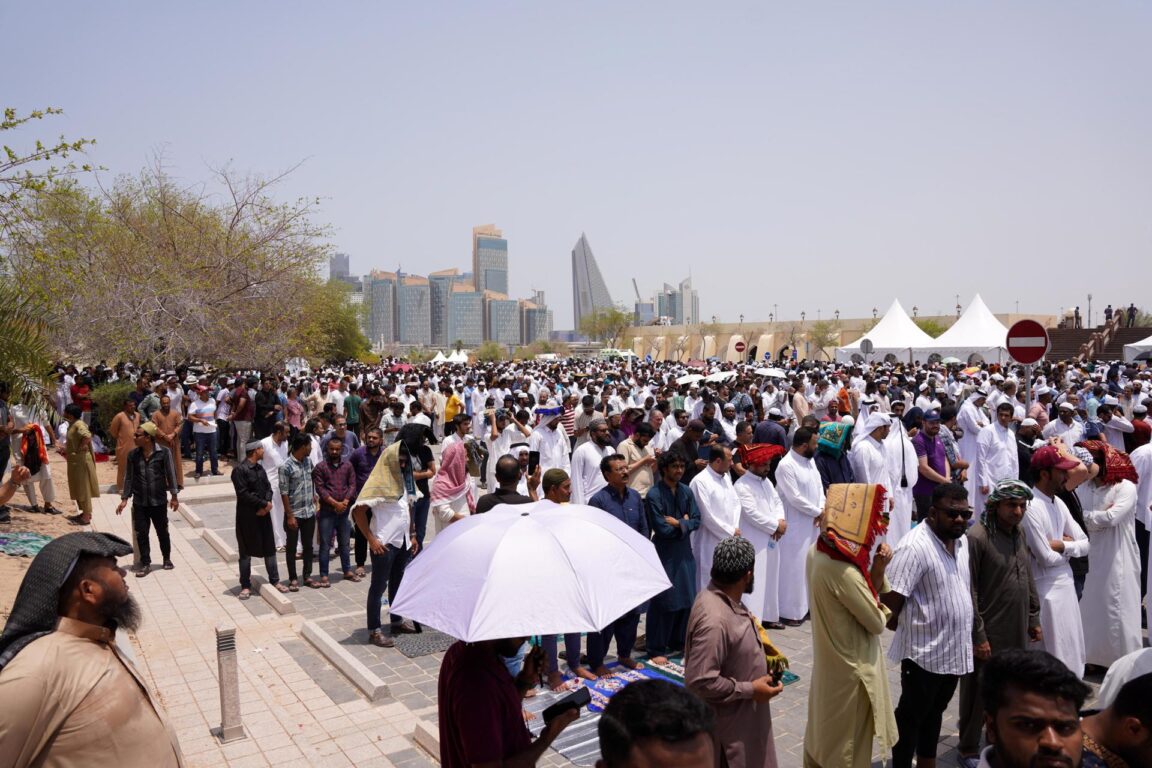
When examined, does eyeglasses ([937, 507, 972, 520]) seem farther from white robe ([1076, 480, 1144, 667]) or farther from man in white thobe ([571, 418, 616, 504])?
man in white thobe ([571, 418, 616, 504])

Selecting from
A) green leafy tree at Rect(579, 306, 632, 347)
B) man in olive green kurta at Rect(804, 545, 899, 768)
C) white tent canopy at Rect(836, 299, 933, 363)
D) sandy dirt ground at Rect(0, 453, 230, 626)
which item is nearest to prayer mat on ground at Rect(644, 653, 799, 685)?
man in olive green kurta at Rect(804, 545, 899, 768)

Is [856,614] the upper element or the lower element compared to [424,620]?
lower

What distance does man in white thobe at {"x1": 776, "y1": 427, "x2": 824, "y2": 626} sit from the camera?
725cm

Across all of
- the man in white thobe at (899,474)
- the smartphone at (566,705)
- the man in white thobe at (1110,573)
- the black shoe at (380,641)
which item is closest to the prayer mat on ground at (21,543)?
the black shoe at (380,641)

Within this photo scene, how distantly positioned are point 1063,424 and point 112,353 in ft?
78.5

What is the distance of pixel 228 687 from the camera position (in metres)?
5.18

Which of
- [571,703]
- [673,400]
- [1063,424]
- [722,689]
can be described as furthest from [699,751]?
[673,400]

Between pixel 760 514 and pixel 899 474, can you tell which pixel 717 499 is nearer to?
pixel 760 514

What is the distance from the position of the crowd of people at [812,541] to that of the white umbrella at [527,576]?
0.52 feet

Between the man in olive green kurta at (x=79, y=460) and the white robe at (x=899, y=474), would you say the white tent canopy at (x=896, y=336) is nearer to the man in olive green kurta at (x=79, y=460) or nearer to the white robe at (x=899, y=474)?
the white robe at (x=899, y=474)

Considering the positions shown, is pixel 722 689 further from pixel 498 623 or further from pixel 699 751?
pixel 699 751

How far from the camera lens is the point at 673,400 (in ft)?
51.5

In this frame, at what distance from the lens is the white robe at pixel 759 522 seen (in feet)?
22.6

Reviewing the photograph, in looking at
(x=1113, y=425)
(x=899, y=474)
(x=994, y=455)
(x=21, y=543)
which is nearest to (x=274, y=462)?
(x=21, y=543)
